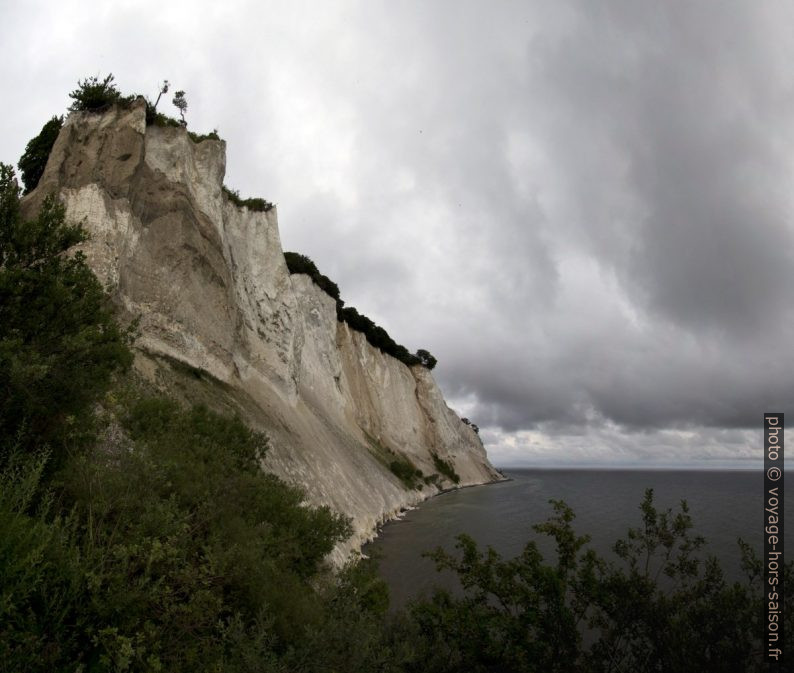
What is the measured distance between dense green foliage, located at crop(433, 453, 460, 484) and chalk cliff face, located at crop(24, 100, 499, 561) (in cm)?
2923

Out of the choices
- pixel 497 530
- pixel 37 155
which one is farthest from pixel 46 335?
pixel 497 530

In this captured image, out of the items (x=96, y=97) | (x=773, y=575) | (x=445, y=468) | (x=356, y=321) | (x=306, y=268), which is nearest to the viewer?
(x=773, y=575)

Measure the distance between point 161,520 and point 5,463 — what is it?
1988 millimetres

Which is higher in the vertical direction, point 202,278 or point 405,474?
point 202,278

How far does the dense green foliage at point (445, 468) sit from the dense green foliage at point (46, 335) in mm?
56256

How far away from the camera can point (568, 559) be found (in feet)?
19.6

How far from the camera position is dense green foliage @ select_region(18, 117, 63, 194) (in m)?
22.9

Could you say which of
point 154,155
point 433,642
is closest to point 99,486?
point 433,642

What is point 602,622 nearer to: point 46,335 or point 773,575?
point 773,575

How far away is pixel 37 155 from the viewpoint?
2291cm

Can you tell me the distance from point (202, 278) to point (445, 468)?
4780 centimetres

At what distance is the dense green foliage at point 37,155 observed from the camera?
2286 centimetres

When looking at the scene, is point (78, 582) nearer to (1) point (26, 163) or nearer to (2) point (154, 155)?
(2) point (154, 155)

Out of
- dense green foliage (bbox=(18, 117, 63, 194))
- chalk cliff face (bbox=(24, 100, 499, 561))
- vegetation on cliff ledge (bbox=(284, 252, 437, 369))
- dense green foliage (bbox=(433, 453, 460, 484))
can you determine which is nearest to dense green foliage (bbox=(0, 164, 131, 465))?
chalk cliff face (bbox=(24, 100, 499, 561))
